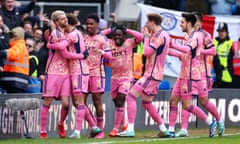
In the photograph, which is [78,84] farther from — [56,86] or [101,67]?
[101,67]

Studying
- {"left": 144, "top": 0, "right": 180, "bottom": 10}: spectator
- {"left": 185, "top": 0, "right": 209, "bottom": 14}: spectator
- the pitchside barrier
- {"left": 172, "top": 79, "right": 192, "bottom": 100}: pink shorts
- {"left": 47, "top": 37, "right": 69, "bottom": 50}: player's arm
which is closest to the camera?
{"left": 47, "top": 37, "right": 69, "bottom": 50}: player's arm

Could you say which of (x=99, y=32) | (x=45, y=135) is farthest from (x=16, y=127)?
(x=99, y=32)

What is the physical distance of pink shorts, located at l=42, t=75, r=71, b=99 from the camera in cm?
1892

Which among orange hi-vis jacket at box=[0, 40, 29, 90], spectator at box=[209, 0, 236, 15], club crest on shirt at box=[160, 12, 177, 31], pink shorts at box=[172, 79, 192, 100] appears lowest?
pink shorts at box=[172, 79, 192, 100]

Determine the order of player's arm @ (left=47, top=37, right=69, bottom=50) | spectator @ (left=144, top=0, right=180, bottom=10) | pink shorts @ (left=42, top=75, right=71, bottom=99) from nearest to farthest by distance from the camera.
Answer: player's arm @ (left=47, top=37, right=69, bottom=50)
pink shorts @ (left=42, top=75, right=71, bottom=99)
spectator @ (left=144, top=0, right=180, bottom=10)

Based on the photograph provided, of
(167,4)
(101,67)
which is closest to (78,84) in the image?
(101,67)

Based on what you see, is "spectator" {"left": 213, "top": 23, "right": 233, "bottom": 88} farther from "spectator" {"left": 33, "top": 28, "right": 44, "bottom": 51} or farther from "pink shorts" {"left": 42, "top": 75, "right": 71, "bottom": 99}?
"pink shorts" {"left": 42, "top": 75, "right": 71, "bottom": 99}

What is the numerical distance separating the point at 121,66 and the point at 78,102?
58.8 inches

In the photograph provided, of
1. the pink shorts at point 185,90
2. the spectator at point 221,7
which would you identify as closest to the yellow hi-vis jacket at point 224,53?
the spectator at point 221,7

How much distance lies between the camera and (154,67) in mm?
19250

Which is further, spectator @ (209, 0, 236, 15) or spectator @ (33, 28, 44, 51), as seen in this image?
spectator @ (209, 0, 236, 15)

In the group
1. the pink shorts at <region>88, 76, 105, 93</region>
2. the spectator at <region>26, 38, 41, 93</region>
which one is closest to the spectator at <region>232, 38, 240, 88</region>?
the spectator at <region>26, 38, 41, 93</region>

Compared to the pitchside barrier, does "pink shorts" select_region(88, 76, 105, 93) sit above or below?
above

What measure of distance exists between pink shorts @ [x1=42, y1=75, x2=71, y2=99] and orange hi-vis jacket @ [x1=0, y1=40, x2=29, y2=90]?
95cm
